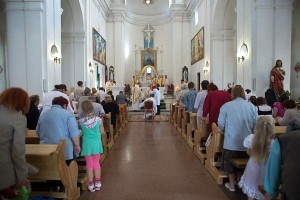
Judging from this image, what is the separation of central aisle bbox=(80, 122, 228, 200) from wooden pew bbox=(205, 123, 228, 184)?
0.14 meters

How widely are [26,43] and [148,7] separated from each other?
19.5 m

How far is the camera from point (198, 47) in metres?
19.9

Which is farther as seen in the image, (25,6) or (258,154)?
(25,6)

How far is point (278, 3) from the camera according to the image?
966 cm

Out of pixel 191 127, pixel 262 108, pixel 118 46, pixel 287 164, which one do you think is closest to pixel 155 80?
pixel 118 46

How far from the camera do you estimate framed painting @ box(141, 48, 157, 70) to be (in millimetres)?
26797

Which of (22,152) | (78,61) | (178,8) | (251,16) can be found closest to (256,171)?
(22,152)

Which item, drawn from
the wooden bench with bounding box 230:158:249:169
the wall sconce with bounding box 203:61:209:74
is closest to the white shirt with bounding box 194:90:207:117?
the wooden bench with bounding box 230:158:249:169

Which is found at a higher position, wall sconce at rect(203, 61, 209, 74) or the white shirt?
wall sconce at rect(203, 61, 209, 74)

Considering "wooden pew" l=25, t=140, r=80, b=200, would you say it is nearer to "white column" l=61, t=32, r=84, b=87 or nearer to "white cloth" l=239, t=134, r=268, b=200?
"white cloth" l=239, t=134, r=268, b=200

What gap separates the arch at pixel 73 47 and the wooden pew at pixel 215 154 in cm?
1085

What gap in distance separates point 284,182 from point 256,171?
1.58m

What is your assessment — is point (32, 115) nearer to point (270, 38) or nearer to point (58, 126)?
point (58, 126)

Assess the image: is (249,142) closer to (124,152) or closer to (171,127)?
(124,152)
